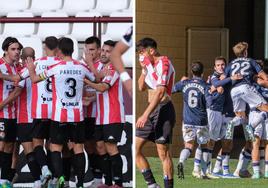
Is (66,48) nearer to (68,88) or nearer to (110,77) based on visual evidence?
(68,88)

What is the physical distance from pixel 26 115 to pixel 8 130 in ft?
0.95

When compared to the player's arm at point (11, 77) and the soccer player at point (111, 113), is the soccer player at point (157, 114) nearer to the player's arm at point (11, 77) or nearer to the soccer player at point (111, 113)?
the soccer player at point (111, 113)

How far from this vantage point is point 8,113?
11305 mm

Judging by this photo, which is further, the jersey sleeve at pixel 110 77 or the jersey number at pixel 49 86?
the jersey number at pixel 49 86

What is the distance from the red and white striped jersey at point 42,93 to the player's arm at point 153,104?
5.10 feet

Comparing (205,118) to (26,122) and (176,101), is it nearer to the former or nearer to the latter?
(26,122)

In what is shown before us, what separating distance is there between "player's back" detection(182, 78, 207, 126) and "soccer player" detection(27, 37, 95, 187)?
2.40m

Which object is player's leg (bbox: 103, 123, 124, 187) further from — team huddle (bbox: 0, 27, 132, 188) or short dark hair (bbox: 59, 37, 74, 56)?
short dark hair (bbox: 59, 37, 74, 56)

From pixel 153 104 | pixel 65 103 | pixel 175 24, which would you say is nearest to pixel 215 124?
pixel 65 103

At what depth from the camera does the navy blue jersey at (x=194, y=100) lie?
12953 mm

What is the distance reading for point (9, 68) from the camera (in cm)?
1123

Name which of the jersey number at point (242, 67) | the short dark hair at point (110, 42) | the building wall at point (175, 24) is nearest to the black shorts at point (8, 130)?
the short dark hair at point (110, 42)

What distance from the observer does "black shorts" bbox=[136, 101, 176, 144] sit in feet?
33.5

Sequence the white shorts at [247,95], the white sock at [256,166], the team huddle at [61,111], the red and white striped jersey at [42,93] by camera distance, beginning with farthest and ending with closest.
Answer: the white shorts at [247,95] < the white sock at [256,166] < the red and white striped jersey at [42,93] < the team huddle at [61,111]
